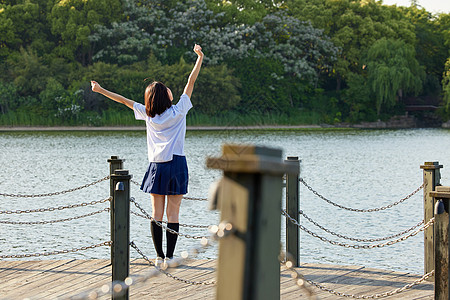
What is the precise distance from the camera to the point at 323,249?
34.9ft

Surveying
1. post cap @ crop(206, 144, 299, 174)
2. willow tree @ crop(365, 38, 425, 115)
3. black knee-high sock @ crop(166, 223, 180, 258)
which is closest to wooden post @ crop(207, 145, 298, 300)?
post cap @ crop(206, 144, 299, 174)

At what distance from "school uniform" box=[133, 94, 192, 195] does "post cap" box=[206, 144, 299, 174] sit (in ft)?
12.2

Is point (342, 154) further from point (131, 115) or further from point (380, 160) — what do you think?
point (131, 115)

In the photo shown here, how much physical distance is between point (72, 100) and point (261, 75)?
14.0 m

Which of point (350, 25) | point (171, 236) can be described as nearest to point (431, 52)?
point (350, 25)

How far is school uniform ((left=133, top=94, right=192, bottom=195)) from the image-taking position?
20.3 feet

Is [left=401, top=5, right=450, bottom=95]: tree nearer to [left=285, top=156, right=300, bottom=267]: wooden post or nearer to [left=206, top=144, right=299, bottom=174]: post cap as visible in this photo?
[left=285, top=156, right=300, bottom=267]: wooden post

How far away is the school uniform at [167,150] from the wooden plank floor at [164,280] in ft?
2.81

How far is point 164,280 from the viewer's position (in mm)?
6562

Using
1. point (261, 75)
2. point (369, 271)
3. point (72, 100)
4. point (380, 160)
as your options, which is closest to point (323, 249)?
point (369, 271)

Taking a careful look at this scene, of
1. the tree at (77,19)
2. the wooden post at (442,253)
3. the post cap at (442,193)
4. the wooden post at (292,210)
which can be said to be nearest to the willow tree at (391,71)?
the tree at (77,19)

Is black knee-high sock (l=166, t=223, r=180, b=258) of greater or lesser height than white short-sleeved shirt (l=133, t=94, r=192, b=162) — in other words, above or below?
below

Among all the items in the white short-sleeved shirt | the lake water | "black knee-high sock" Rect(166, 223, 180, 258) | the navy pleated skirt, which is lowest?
the lake water

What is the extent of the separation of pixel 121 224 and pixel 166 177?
78 cm
